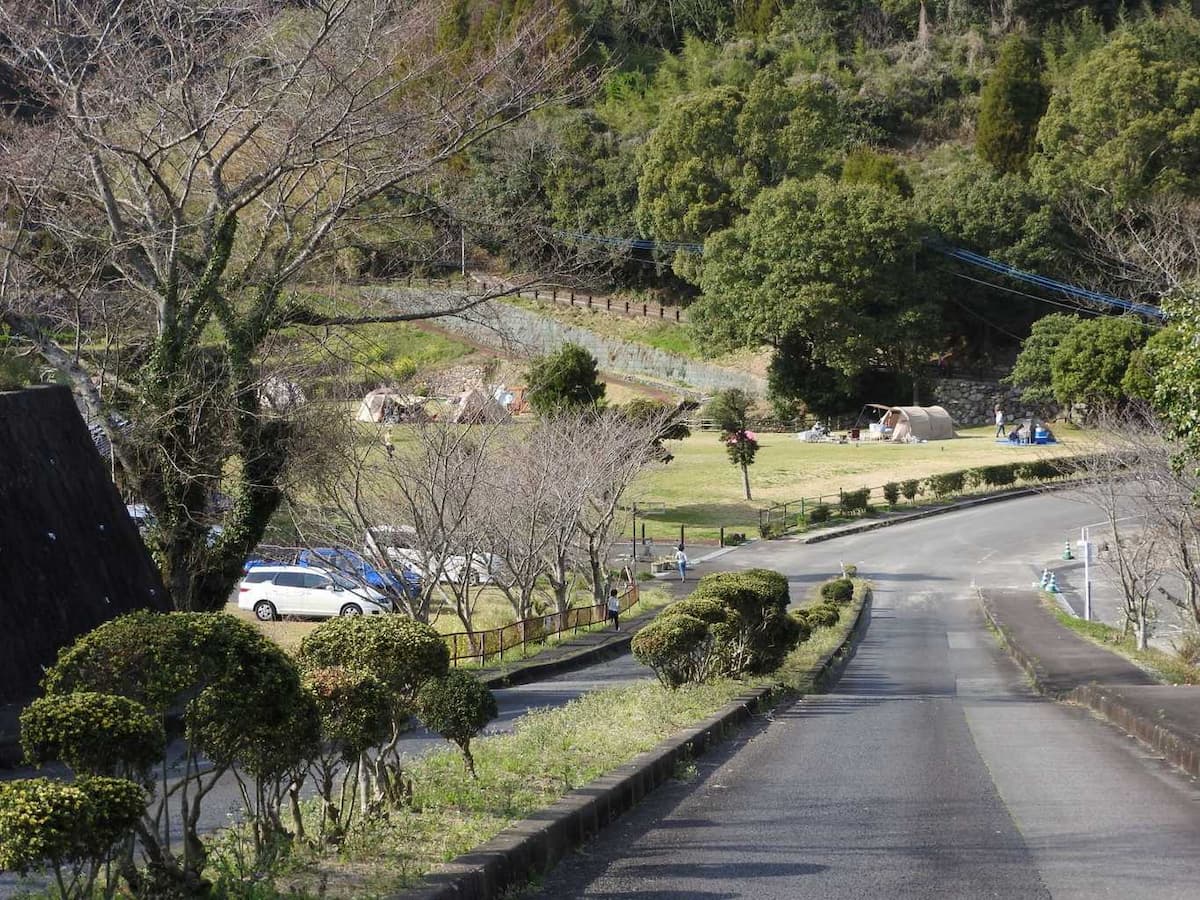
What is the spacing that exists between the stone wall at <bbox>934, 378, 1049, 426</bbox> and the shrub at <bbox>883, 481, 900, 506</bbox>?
1681 centimetres

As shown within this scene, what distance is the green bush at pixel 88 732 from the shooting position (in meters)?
4.60

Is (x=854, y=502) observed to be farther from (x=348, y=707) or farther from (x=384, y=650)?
(x=348, y=707)

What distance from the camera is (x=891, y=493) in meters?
48.8

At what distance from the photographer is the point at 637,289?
75.9 metres

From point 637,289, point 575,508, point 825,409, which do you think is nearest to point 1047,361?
point 825,409

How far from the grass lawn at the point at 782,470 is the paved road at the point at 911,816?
28.7 metres

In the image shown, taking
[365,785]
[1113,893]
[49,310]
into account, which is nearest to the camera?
[1113,893]

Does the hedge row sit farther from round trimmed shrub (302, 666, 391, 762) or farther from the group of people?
the group of people

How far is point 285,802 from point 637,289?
68659mm

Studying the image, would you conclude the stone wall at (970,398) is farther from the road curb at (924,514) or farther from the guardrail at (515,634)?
the guardrail at (515,634)

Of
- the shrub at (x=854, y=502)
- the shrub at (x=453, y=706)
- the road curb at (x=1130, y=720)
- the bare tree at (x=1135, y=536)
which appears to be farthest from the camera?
the shrub at (x=854, y=502)

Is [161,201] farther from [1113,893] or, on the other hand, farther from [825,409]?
[825,409]

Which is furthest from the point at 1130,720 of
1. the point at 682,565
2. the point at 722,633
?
the point at 682,565

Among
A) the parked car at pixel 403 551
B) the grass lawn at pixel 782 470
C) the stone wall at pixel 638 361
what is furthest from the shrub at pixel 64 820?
the stone wall at pixel 638 361
